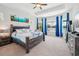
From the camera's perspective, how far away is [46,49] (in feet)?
8.55

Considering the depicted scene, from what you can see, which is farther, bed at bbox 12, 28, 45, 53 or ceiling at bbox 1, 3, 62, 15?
→ bed at bbox 12, 28, 45, 53

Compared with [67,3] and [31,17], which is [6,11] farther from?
[67,3]

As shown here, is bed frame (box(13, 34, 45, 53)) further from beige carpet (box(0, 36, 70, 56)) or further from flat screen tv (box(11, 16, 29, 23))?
flat screen tv (box(11, 16, 29, 23))

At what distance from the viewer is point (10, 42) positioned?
100 inches

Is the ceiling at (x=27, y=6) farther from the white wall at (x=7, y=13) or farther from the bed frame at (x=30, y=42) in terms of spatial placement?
the bed frame at (x=30, y=42)

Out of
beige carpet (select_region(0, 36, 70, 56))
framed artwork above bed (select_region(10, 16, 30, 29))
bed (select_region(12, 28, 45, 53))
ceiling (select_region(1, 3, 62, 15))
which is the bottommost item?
beige carpet (select_region(0, 36, 70, 56))

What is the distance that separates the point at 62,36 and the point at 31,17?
108 cm

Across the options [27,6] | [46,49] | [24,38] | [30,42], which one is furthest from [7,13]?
[46,49]

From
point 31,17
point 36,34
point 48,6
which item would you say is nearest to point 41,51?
point 36,34

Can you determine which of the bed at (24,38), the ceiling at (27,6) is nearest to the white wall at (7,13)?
the ceiling at (27,6)

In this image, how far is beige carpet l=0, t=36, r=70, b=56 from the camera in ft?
8.18

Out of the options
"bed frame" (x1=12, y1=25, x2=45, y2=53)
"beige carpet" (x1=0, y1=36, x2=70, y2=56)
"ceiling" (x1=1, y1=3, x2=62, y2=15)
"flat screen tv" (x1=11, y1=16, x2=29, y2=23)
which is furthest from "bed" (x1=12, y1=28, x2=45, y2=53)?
"ceiling" (x1=1, y1=3, x2=62, y2=15)

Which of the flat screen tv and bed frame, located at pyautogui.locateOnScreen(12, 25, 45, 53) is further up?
the flat screen tv

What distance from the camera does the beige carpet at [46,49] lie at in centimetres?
249
